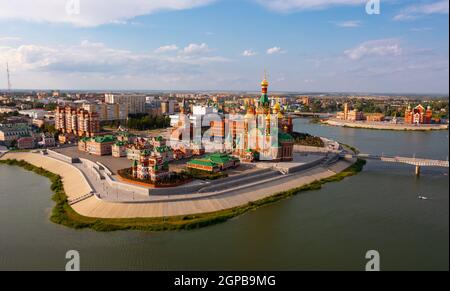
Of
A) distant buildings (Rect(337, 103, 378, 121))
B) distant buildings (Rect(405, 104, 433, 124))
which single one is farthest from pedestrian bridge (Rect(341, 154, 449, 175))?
distant buildings (Rect(337, 103, 378, 121))

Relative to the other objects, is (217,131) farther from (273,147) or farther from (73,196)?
(73,196)

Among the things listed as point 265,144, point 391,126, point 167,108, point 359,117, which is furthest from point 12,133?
point 359,117

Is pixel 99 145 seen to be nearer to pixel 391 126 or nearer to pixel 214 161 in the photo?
pixel 214 161

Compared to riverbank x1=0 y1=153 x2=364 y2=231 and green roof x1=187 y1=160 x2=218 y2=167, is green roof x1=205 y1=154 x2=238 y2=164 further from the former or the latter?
riverbank x1=0 y1=153 x2=364 y2=231

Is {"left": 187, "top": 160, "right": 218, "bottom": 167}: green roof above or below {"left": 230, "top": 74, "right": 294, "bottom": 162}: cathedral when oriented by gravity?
below

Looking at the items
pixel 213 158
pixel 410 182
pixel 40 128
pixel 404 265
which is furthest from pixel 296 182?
pixel 40 128

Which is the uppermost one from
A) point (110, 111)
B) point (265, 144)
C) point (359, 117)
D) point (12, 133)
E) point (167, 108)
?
point (167, 108)

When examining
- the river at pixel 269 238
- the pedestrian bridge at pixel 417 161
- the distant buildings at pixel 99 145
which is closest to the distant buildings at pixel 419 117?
the pedestrian bridge at pixel 417 161
